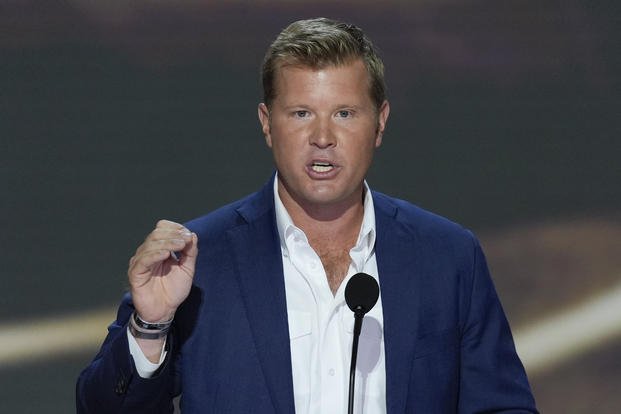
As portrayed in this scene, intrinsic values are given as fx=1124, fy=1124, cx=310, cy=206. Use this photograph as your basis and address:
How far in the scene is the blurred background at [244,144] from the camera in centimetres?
369

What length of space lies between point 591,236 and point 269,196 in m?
1.72

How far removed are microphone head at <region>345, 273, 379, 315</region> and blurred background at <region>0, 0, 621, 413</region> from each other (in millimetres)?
1714

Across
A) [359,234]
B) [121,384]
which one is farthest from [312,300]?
[121,384]

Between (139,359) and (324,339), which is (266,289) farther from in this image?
(139,359)

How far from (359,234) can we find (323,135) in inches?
11.2

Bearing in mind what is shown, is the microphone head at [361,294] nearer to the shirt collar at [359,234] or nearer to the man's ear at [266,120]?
the shirt collar at [359,234]

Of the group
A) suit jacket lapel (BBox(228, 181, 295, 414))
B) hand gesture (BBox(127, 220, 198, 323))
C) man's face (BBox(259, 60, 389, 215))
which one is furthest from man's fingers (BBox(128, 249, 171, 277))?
man's face (BBox(259, 60, 389, 215))

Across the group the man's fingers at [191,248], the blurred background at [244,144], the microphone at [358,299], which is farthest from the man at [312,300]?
the blurred background at [244,144]

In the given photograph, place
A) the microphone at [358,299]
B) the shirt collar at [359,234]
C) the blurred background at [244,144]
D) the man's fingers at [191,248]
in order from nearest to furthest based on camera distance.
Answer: the microphone at [358,299]
the man's fingers at [191,248]
the shirt collar at [359,234]
the blurred background at [244,144]

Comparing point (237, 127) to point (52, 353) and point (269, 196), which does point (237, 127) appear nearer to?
point (52, 353)

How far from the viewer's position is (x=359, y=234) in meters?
2.51

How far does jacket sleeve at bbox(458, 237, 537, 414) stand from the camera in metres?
2.38

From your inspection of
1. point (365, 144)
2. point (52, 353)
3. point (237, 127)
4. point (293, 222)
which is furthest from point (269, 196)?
point (52, 353)

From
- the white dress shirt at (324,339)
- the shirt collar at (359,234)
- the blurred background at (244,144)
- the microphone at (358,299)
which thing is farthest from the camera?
the blurred background at (244,144)
